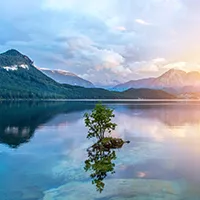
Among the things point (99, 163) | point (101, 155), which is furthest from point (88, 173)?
point (101, 155)

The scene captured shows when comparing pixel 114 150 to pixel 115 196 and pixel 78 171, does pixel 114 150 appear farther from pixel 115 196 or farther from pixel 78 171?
pixel 115 196

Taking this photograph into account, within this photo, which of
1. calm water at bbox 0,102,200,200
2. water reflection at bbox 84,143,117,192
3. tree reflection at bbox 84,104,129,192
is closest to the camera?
calm water at bbox 0,102,200,200

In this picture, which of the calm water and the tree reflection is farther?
the tree reflection

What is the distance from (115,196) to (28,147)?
2652 centimetres

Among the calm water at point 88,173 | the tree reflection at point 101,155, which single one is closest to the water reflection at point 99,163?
the tree reflection at point 101,155

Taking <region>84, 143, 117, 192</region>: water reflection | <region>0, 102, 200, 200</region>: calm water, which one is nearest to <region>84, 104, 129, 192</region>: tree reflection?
<region>84, 143, 117, 192</region>: water reflection

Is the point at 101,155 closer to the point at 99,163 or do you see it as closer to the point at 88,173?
the point at 99,163

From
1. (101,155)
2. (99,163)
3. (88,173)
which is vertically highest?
(101,155)

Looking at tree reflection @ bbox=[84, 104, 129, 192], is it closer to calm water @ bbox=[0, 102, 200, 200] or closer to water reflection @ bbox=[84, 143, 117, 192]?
water reflection @ bbox=[84, 143, 117, 192]

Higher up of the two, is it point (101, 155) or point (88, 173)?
point (101, 155)

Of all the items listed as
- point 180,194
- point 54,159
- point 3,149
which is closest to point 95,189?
point 180,194

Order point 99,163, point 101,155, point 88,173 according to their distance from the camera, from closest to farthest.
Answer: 1. point 88,173
2. point 99,163
3. point 101,155

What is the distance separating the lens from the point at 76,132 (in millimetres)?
66750

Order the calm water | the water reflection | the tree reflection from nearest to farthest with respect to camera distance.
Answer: the calm water → the water reflection → the tree reflection
